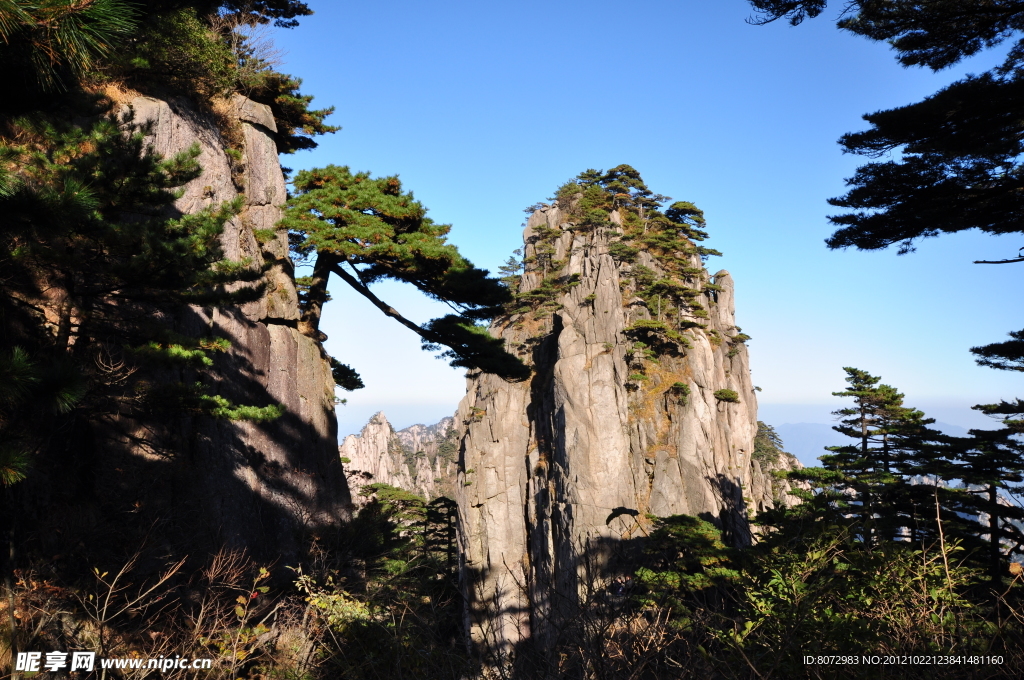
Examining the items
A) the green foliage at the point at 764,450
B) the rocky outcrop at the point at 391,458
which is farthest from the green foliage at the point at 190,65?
the rocky outcrop at the point at 391,458

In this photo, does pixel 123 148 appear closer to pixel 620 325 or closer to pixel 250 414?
pixel 250 414

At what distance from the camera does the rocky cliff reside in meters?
31.6

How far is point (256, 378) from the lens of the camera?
39.8 feet

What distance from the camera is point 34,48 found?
4129 mm

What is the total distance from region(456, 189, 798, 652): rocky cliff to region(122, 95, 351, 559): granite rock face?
1779 centimetres

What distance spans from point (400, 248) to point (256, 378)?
4.46 m

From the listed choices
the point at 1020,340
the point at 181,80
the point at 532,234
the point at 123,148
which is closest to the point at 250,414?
the point at 123,148

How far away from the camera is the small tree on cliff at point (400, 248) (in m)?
11.6

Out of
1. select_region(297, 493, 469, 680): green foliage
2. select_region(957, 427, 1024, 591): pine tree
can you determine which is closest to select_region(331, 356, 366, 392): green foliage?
select_region(297, 493, 469, 680): green foliage

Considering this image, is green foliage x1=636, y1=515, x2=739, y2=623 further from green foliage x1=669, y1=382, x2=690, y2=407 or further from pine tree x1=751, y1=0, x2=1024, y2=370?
green foliage x1=669, y1=382, x2=690, y2=407

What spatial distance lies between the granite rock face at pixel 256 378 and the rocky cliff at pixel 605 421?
1779 centimetres

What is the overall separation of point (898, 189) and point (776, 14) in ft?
10.8

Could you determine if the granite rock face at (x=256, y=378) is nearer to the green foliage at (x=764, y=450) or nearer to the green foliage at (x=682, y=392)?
the green foliage at (x=682, y=392)

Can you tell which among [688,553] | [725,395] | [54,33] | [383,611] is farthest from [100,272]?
[725,395]
